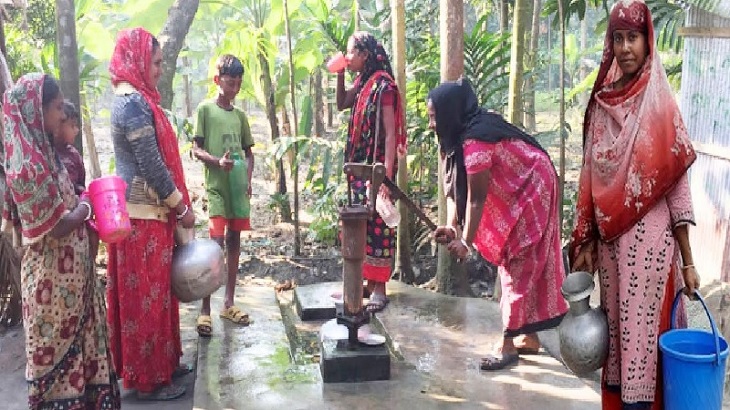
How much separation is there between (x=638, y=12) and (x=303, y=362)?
2698 millimetres

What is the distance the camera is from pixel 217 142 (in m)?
4.57

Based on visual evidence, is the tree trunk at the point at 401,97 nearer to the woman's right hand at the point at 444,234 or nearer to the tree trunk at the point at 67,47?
the woman's right hand at the point at 444,234

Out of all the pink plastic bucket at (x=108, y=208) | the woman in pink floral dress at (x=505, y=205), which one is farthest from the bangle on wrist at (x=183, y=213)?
the woman in pink floral dress at (x=505, y=205)

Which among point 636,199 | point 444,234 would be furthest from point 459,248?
point 636,199

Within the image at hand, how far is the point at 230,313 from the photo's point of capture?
4789 mm

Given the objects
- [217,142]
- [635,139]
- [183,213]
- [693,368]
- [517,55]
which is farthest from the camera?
[517,55]

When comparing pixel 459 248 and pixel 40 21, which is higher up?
pixel 40 21

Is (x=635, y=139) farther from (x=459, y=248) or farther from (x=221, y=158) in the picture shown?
(x=221, y=158)

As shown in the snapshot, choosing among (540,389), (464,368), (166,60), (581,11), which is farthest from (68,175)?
(581,11)

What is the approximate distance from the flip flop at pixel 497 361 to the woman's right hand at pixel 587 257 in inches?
45.6

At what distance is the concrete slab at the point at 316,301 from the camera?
4.88 metres

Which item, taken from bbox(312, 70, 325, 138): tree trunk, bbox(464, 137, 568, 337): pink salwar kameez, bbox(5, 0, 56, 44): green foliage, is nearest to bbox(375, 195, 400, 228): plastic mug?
bbox(464, 137, 568, 337): pink salwar kameez

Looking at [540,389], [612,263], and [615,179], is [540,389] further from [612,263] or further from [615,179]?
[615,179]

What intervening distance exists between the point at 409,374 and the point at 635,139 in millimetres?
1919
